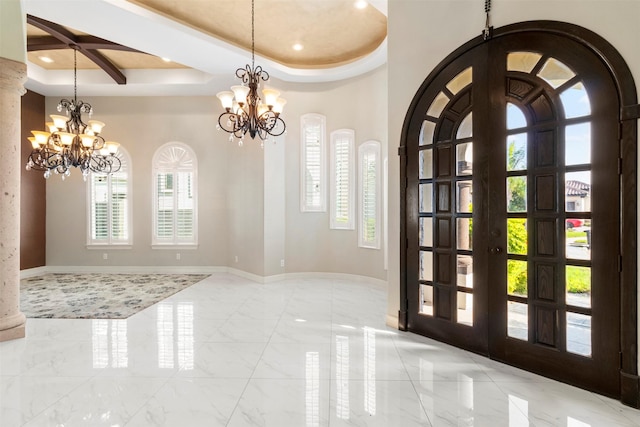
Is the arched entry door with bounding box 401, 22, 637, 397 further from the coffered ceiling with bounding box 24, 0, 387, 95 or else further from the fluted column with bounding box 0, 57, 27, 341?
the fluted column with bounding box 0, 57, 27, 341

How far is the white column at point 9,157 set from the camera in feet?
10.9

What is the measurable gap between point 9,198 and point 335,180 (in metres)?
4.86

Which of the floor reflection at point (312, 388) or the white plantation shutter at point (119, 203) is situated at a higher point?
the white plantation shutter at point (119, 203)

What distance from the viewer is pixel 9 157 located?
340 centimetres

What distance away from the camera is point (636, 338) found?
2.13 m

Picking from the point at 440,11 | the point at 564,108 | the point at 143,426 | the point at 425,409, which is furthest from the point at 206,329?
the point at 440,11

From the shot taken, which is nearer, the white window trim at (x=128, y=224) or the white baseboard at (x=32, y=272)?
the white baseboard at (x=32, y=272)

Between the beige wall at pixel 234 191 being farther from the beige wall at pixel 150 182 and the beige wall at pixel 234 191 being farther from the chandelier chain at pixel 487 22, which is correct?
the chandelier chain at pixel 487 22

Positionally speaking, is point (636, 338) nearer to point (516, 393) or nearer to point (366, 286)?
point (516, 393)

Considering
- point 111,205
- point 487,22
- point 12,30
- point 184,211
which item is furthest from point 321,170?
point 111,205

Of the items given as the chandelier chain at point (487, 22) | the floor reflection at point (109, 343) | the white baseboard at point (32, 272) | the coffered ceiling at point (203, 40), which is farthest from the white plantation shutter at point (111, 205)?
the chandelier chain at point (487, 22)

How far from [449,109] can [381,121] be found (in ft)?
9.02

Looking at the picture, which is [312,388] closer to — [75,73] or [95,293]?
[95,293]

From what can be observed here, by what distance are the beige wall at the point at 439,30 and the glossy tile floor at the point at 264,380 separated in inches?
38.9
